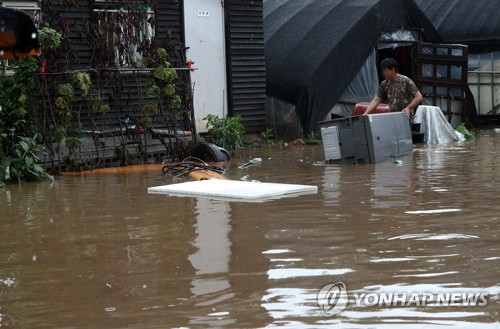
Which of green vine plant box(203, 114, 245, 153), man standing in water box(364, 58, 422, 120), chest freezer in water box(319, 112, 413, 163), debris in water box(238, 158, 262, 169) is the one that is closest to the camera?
chest freezer in water box(319, 112, 413, 163)

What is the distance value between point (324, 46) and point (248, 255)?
1364 centimetres

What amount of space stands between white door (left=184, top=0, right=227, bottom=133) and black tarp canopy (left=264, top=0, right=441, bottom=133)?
181 centimetres

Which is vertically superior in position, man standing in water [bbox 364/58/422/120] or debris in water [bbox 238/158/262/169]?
man standing in water [bbox 364/58/422/120]

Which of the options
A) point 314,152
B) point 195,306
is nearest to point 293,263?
point 195,306

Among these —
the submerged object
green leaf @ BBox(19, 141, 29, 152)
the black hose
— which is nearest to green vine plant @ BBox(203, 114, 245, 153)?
the black hose

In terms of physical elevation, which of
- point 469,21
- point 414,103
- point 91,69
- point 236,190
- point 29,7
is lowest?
point 236,190

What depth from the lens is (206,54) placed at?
18391mm

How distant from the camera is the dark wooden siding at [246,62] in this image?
18.8 meters

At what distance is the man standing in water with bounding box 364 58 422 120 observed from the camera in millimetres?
14992

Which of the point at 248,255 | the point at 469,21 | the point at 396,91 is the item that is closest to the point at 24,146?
the point at 396,91

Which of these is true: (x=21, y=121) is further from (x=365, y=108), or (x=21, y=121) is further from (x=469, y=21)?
(x=469, y=21)

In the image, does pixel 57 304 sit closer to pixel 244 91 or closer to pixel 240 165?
pixel 240 165

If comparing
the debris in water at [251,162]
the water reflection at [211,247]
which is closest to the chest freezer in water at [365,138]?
the debris in water at [251,162]

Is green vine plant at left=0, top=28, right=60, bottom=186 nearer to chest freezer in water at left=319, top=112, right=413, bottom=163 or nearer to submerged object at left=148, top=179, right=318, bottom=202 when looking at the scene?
submerged object at left=148, top=179, right=318, bottom=202
